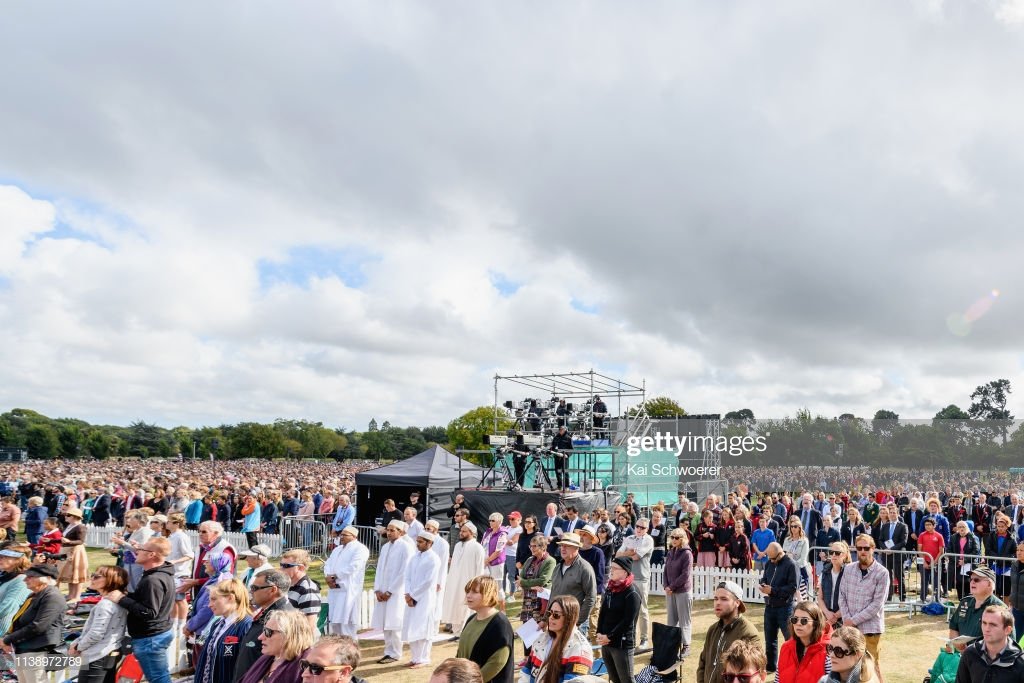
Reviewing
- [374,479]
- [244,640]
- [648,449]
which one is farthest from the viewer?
[648,449]

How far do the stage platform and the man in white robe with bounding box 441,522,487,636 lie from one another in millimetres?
5512

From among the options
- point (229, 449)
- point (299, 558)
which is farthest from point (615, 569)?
point (229, 449)

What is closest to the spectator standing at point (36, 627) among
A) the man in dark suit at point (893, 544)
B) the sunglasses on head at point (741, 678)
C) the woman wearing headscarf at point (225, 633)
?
the woman wearing headscarf at point (225, 633)

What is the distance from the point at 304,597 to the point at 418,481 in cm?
1158

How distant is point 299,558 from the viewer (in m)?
6.67

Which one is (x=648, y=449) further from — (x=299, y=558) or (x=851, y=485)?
(x=299, y=558)

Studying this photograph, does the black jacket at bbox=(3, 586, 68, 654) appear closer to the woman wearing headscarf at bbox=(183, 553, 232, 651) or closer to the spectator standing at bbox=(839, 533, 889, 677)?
the woman wearing headscarf at bbox=(183, 553, 232, 651)

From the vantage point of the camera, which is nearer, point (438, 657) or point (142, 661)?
point (142, 661)

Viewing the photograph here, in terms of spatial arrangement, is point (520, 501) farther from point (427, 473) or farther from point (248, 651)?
point (248, 651)

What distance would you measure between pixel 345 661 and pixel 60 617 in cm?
457

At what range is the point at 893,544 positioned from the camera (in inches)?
513

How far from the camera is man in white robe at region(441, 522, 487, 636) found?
34.2 ft

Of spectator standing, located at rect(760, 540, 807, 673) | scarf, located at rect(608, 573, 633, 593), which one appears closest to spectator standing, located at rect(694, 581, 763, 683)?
scarf, located at rect(608, 573, 633, 593)

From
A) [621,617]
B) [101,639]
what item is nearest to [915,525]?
[621,617]
